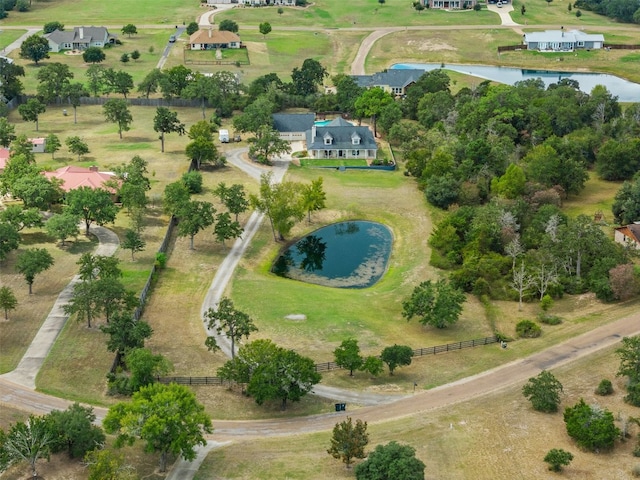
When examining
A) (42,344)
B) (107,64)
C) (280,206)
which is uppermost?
(107,64)

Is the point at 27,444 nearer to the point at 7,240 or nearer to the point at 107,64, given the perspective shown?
the point at 7,240

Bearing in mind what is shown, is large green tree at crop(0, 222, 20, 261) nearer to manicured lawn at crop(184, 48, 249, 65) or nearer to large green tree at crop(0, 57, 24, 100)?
large green tree at crop(0, 57, 24, 100)

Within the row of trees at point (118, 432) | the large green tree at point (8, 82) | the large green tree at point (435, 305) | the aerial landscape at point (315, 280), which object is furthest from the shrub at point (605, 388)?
the large green tree at point (8, 82)

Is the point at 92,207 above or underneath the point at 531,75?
above

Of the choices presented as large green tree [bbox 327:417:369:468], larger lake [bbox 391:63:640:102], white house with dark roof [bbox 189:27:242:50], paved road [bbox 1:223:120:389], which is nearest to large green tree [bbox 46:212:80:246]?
paved road [bbox 1:223:120:389]

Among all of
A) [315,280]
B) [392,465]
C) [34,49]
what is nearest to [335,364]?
[392,465]

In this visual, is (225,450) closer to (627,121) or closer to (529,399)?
(529,399)

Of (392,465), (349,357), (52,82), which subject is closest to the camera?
(392,465)
